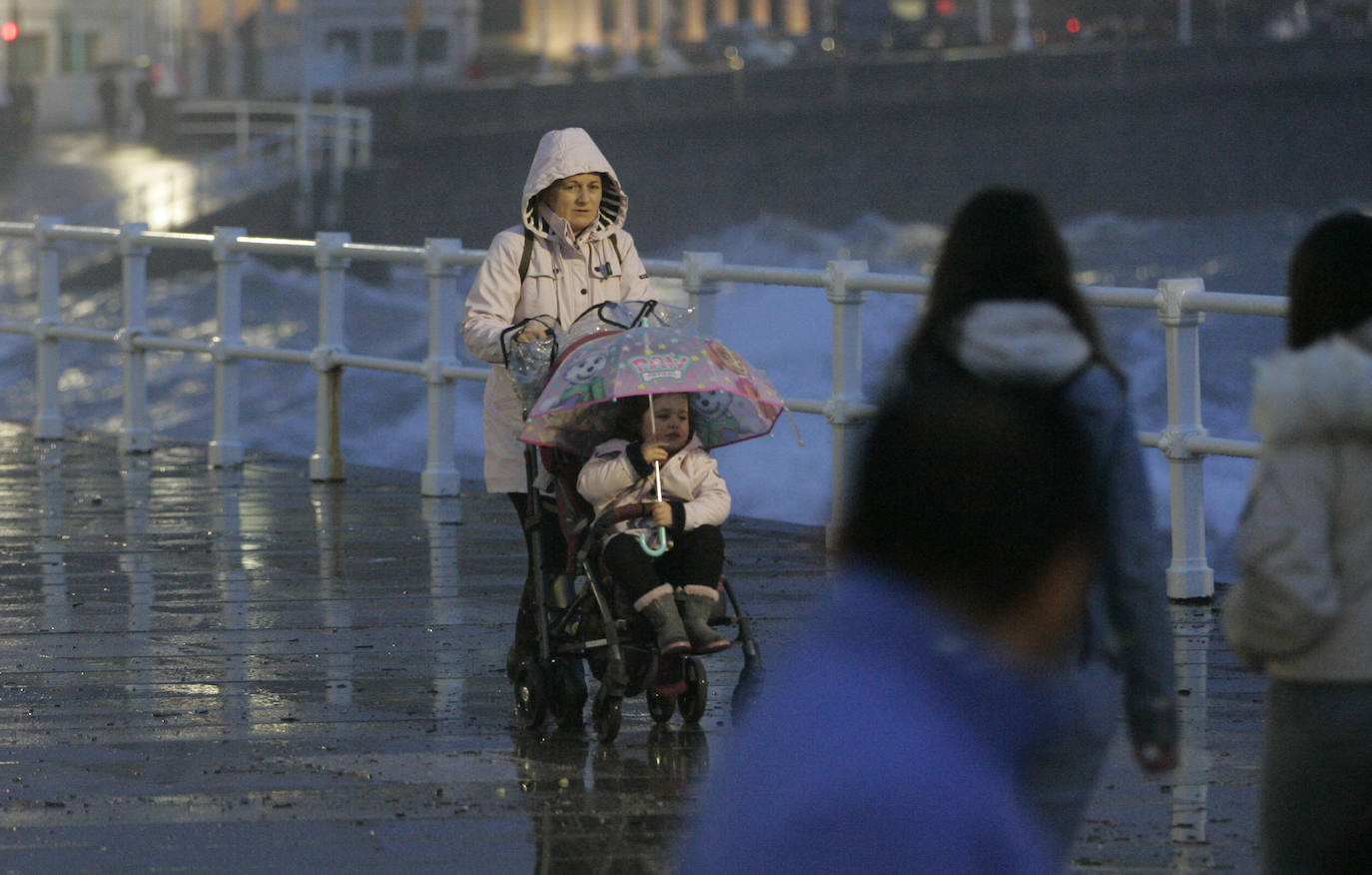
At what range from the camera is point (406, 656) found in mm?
7094

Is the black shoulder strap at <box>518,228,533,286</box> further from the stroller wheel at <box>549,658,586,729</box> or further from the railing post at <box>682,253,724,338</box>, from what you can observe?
the railing post at <box>682,253,724,338</box>

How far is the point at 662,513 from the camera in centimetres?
560

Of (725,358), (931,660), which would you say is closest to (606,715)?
(725,358)

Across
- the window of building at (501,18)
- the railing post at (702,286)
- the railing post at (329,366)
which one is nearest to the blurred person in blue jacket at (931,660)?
the railing post at (702,286)

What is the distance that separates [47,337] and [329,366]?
3018mm

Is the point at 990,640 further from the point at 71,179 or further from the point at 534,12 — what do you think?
the point at 534,12

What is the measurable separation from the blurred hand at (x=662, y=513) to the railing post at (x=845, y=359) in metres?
3.54

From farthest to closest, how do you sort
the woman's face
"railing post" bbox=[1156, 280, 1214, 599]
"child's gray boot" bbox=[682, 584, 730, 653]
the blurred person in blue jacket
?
"railing post" bbox=[1156, 280, 1214, 599], the woman's face, "child's gray boot" bbox=[682, 584, 730, 653], the blurred person in blue jacket

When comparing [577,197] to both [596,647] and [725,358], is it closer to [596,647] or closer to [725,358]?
[725,358]

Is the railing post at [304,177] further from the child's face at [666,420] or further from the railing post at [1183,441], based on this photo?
the child's face at [666,420]

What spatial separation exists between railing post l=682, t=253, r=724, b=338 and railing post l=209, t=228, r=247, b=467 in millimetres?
3269

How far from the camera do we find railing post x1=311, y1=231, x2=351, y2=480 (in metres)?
11.5

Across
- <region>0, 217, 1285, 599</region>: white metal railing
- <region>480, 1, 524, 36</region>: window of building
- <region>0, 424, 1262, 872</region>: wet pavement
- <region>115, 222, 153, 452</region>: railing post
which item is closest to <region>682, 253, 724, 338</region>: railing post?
<region>0, 217, 1285, 599</region>: white metal railing

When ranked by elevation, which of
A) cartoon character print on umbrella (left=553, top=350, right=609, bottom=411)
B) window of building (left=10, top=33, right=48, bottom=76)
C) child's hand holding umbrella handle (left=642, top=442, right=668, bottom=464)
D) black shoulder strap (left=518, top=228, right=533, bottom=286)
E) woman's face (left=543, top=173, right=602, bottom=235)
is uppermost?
window of building (left=10, top=33, right=48, bottom=76)
